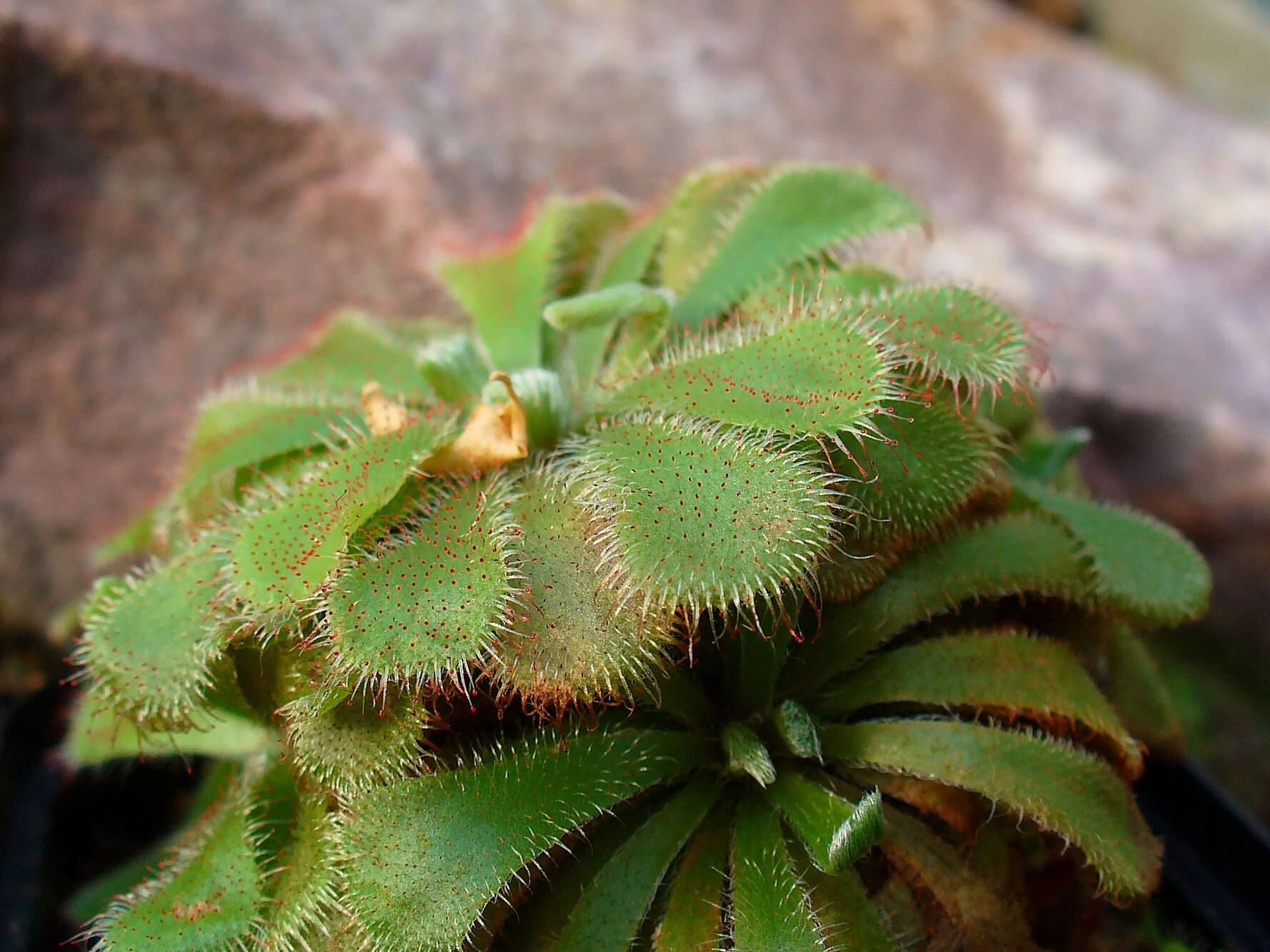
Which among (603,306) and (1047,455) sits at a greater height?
(603,306)

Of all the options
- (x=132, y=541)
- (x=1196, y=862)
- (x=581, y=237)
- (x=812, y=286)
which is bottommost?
(x=1196, y=862)

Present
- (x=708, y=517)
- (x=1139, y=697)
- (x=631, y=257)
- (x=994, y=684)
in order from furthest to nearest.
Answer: (x=631, y=257) → (x=1139, y=697) → (x=994, y=684) → (x=708, y=517)

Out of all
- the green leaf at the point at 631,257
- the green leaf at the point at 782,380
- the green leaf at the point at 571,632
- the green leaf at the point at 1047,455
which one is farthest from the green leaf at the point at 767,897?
the green leaf at the point at 631,257

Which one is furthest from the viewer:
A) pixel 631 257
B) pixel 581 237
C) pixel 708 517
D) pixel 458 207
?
pixel 458 207

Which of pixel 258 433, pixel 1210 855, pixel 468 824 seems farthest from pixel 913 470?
pixel 1210 855

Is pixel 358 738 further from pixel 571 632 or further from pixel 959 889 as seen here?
pixel 959 889

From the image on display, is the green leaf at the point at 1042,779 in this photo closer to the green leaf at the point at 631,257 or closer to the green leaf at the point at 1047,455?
the green leaf at the point at 1047,455
